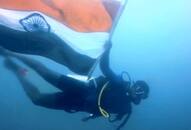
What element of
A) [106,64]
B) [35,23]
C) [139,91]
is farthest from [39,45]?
[139,91]

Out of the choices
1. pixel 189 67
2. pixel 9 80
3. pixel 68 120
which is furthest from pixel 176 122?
pixel 9 80

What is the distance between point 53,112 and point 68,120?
0.10 metres

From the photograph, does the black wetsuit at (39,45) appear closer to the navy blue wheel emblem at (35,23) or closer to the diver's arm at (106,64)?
the navy blue wheel emblem at (35,23)

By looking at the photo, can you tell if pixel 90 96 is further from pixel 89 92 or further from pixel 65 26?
pixel 65 26

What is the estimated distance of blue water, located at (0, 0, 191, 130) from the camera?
1756 mm

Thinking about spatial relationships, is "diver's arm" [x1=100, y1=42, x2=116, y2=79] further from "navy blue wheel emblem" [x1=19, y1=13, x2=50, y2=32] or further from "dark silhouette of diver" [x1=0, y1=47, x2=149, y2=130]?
"navy blue wheel emblem" [x1=19, y1=13, x2=50, y2=32]

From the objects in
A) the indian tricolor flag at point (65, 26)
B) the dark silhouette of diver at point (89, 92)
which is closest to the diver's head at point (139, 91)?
the dark silhouette of diver at point (89, 92)

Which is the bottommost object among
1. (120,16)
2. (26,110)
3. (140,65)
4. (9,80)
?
(26,110)

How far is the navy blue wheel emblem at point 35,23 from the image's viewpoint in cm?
169


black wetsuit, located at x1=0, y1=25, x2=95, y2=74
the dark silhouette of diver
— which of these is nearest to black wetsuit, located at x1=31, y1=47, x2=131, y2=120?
the dark silhouette of diver

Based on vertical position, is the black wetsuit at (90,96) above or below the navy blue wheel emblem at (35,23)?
below

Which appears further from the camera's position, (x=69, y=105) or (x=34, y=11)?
(x=69, y=105)

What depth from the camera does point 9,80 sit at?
1738 mm

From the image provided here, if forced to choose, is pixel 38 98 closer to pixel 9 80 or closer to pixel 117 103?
pixel 9 80
